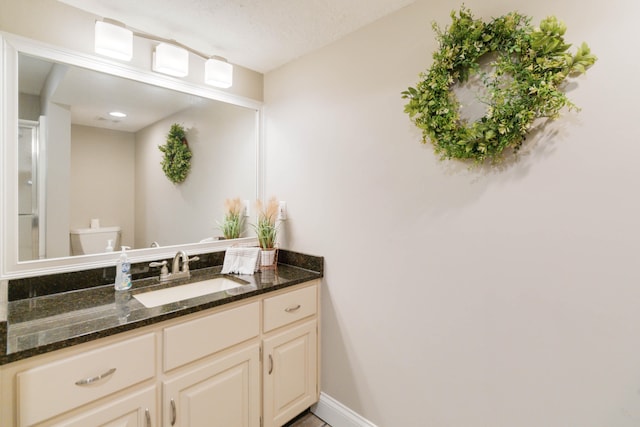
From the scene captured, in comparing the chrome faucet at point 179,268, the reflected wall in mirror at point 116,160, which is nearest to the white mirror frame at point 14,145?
the reflected wall in mirror at point 116,160

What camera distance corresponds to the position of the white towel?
193 cm

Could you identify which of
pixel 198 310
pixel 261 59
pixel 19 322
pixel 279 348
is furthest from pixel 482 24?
pixel 19 322

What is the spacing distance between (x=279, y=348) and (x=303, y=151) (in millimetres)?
1205

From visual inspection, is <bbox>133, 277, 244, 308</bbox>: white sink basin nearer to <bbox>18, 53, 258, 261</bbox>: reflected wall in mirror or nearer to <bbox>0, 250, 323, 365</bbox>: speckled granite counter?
<bbox>0, 250, 323, 365</bbox>: speckled granite counter

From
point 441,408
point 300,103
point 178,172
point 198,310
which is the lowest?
point 441,408

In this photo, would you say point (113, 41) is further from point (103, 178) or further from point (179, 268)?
point (179, 268)

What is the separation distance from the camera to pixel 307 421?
189 cm

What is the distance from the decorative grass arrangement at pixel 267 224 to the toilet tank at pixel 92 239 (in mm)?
808

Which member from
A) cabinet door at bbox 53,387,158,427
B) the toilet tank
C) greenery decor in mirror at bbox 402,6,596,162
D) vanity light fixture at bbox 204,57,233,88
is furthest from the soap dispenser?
greenery decor in mirror at bbox 402,6,596,162

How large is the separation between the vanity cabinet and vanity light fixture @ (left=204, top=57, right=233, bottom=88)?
134 cm

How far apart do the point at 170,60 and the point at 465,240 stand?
1.80 metres

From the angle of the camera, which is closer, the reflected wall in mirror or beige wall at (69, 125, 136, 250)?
the reflected wall in mirror

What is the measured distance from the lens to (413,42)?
4.91 feet

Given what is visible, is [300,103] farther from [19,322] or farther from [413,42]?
[19,322]
